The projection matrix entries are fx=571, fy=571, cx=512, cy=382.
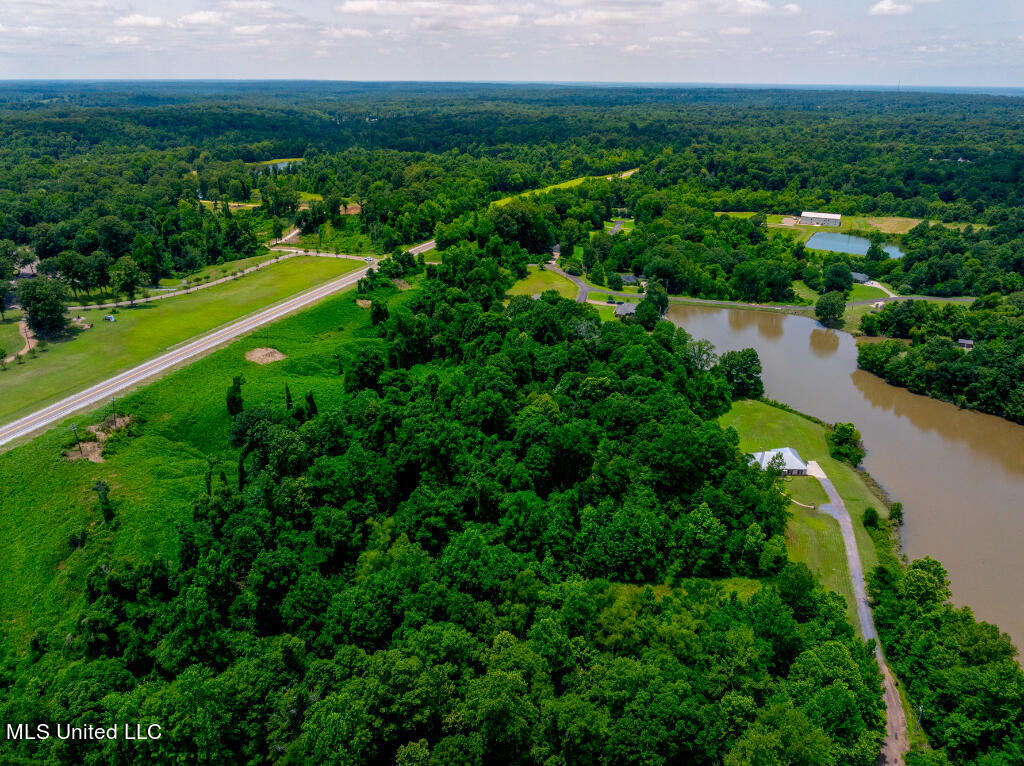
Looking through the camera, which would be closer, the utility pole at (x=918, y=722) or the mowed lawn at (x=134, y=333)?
the utility pole at (x=918, y=722)

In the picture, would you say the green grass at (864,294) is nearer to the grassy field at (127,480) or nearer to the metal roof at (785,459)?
the metal roof at (785,459)

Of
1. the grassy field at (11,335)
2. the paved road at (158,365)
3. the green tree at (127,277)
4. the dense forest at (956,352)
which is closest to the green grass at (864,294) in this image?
the dense forest at (956,352)

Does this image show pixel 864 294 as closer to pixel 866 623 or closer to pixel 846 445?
pixel 846 445

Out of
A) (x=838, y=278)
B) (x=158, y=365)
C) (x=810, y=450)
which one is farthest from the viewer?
(x=838, y=278)

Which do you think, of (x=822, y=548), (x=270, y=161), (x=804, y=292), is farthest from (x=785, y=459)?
(x=270, y=161)

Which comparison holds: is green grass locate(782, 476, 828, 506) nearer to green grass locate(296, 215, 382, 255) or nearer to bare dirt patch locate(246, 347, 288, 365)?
bare dirt patch locate(246, 347, 288, 365)

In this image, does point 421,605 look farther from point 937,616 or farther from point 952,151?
point 952,151
